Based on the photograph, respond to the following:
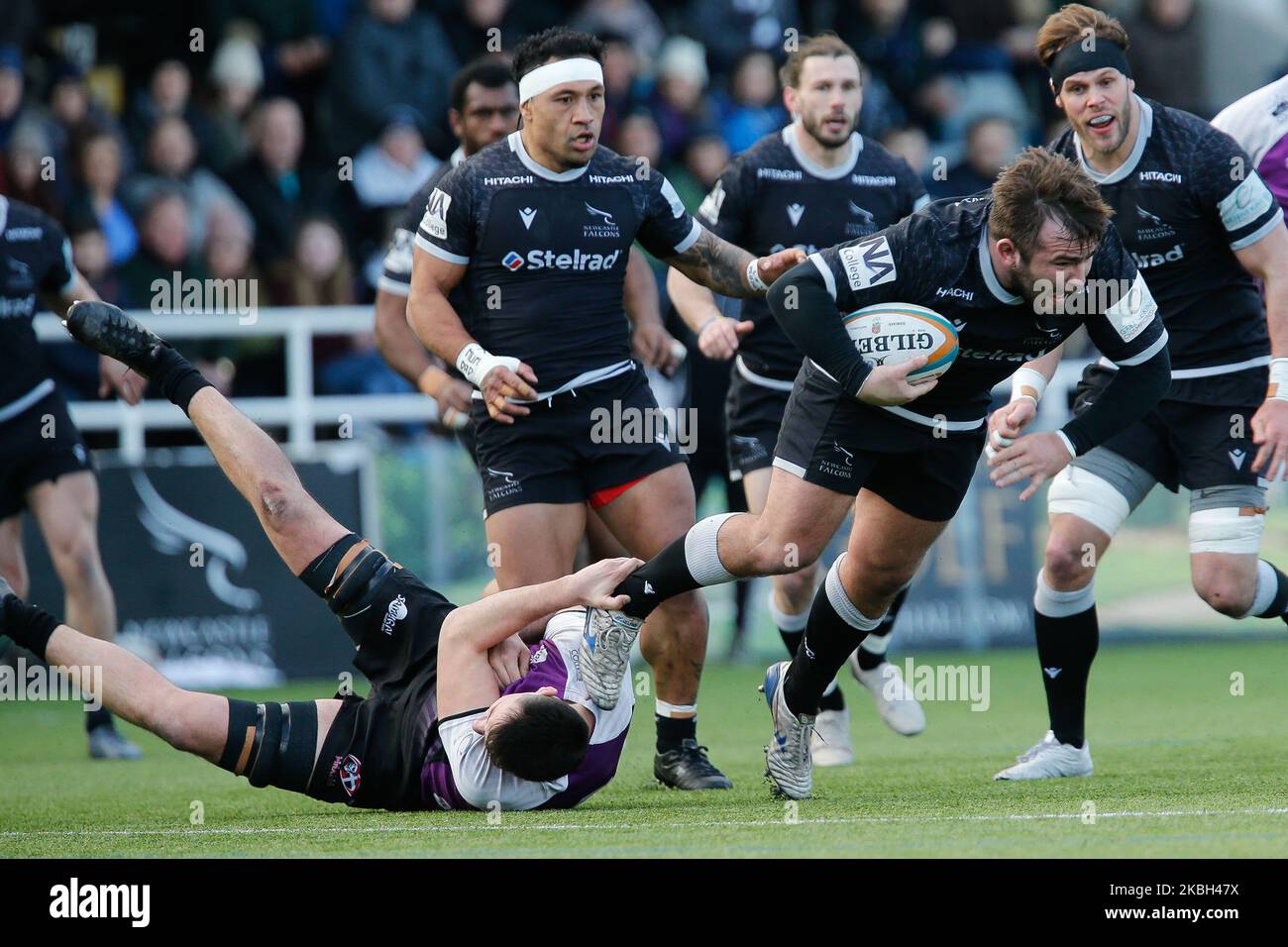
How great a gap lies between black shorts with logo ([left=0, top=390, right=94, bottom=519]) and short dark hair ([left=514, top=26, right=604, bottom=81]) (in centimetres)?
335

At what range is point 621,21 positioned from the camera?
50.9 feet

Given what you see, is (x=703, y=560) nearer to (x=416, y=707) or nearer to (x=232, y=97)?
(x=416, y=707)

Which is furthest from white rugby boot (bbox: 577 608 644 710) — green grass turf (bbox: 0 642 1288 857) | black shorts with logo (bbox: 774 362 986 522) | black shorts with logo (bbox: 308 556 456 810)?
black shorts with logo (bbox: 774 362 986 522)

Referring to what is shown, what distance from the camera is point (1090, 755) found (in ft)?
25.8

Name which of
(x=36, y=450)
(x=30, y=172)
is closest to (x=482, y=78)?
(x=36, y=450)

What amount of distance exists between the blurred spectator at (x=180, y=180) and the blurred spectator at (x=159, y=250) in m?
0.25

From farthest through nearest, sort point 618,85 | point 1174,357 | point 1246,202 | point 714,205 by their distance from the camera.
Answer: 1. point 618,85
2. point 714,205
3. point 1174,357
4. point 1246,202

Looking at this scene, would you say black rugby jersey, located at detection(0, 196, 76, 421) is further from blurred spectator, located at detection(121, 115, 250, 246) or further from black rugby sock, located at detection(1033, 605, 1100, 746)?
black rugby sock, located at detection(1033, 605, 1100, 746)

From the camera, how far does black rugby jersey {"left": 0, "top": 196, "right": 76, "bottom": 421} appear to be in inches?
356

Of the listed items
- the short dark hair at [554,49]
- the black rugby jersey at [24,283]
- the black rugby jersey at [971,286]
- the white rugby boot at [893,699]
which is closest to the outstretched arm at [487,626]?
the black rugby jersey at [971,286]

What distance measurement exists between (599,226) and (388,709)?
2099 mm

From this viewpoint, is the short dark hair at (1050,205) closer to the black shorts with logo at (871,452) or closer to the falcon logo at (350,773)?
the black shorts with logo at (871,452)

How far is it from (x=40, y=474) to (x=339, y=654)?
3209 millimetres

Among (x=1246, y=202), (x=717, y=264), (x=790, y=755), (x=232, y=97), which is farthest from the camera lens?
(x=232, y=97)
